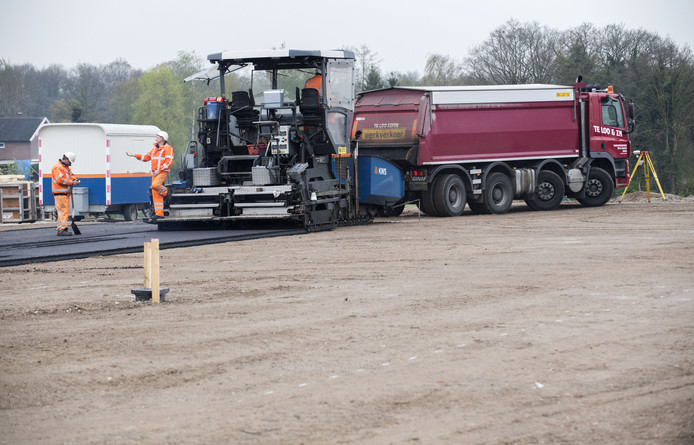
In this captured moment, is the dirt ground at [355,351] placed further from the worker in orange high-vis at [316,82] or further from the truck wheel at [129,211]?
the truck wheel at [129,211]

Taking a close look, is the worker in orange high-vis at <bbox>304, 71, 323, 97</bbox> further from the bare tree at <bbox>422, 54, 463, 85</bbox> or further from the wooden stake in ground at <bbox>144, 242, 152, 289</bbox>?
the bare tree at <bbox>422, 54, 463, 85</bbox>

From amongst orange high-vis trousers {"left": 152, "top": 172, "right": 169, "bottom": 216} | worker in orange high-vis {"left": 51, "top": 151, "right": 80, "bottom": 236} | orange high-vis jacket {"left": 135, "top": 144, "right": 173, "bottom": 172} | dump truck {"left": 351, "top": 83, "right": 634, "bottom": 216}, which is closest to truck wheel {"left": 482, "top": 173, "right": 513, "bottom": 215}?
dump truck {"left": 351, "top": 83, "right": 634, "bottom": 216}

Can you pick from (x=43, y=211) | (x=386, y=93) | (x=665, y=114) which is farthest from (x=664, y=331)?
(x=665, y=114)

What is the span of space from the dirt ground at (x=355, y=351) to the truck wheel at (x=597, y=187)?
40.3 feet

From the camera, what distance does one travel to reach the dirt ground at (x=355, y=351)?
5.13m

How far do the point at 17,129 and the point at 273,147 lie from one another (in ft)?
227

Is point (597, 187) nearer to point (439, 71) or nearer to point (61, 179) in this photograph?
point (61, 179)

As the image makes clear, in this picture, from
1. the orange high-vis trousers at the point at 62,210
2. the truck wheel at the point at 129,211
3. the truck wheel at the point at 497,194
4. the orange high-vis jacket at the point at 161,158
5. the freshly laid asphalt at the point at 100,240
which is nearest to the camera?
the freshly laid asphalt at the point at 100,240

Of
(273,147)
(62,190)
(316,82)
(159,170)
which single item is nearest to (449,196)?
(316,82)

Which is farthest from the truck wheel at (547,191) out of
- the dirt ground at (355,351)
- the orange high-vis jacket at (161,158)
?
the dirt ground at (355,351)

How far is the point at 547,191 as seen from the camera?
23859 mm

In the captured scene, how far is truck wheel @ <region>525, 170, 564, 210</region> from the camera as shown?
77.9ft

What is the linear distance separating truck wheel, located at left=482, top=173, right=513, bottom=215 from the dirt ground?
9.46 m

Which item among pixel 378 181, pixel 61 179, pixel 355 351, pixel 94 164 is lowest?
pixel 355 351
